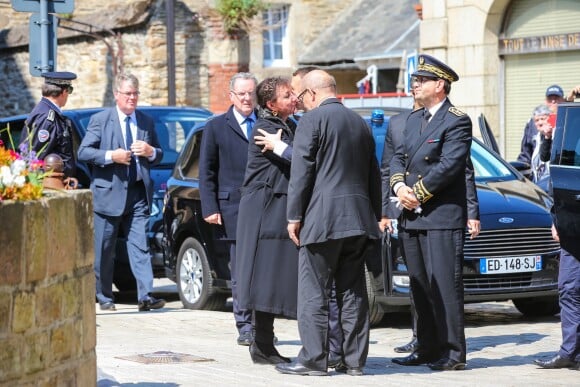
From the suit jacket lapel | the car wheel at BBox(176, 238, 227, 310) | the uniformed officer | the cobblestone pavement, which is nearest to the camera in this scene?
the cobblestone pavement

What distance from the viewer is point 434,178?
353 inches

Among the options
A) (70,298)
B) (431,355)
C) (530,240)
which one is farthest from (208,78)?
(70,298)

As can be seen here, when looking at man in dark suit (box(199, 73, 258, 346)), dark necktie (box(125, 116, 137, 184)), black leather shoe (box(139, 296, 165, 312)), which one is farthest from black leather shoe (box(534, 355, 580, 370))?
dark necktie (box(125, 116, 137, 184))

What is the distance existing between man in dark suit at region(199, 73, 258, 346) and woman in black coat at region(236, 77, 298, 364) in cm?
103

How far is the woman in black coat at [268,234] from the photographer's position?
8961 mm

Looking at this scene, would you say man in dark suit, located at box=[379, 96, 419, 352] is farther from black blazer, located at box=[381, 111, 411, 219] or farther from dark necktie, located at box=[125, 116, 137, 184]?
dark necktie, located at box=[125, 116, 137, 184]

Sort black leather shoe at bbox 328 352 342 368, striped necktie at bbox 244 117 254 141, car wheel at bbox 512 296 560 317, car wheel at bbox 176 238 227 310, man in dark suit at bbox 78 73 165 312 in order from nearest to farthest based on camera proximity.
Result: black leather shoe at bbox 328 352 342 368 < striped necktie at bbox 244 117 254 141 < car wheel at bbox 512 296 560 317 < man in dark suit at bbox 78 73 165 312 < car wheel at bbox 176 238 227 310

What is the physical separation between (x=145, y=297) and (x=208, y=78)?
60.3 feet

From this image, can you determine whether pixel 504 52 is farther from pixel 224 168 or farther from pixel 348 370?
pixel 348 370

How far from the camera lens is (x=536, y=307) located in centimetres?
1225

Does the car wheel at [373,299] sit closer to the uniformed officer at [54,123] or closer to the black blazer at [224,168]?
the black blazer at [224,168]

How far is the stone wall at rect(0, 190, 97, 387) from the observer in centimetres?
600

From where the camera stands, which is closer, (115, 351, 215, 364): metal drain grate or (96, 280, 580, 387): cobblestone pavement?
A: (96, 280, 580, 387): cobblestone pavement

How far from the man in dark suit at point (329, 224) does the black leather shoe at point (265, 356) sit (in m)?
0.44
